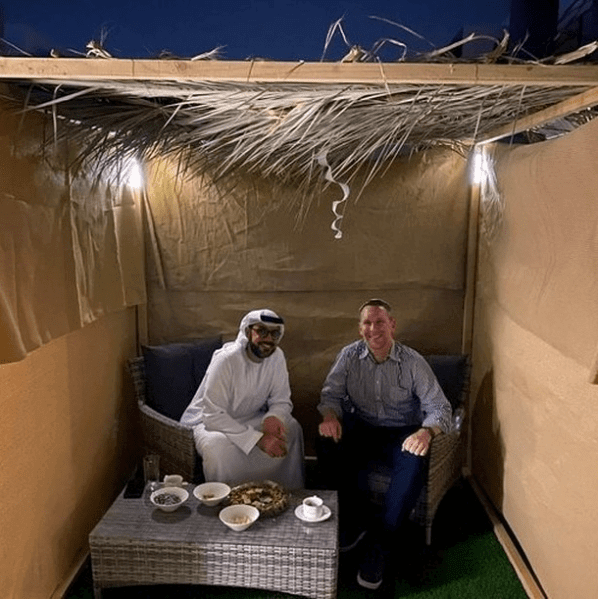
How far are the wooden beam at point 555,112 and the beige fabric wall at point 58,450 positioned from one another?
2270 millimetres

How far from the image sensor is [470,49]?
5.96ft

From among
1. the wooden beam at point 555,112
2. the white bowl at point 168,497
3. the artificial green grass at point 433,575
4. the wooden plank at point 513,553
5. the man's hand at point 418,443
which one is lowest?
the artificial green grass at point 433,575

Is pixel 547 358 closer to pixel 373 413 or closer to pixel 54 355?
pixel 373 413

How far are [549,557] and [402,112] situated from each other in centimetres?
201

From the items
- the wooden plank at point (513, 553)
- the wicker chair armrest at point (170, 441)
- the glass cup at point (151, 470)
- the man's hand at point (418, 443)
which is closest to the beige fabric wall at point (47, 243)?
the wicker chair armrest at point (170, 441)

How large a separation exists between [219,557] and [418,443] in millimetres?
1114

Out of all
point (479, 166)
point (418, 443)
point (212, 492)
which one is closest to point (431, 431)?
point (418, 443)

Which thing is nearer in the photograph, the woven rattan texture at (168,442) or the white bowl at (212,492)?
the white bowl at (212,492)

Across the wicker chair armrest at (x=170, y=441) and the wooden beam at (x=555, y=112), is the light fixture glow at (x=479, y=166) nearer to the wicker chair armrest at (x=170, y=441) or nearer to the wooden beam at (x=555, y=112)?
the wooden beam at (x=555, y=112)

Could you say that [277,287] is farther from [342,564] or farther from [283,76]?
[283,76]

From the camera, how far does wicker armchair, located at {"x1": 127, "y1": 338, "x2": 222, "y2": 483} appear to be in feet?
10.9

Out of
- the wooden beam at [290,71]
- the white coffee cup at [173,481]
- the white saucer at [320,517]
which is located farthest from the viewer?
the white coffee cup at [173,481]

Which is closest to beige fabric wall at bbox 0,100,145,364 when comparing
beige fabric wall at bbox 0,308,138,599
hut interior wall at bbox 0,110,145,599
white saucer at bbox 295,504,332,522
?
hut interior wall at bbox 0,110,145,599

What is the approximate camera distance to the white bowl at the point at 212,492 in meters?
2.84
